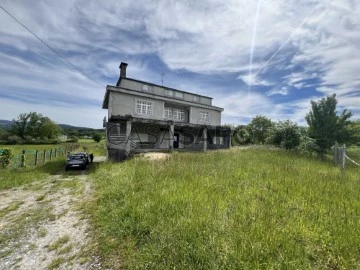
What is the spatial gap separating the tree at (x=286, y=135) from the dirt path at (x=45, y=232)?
20514 millimetres

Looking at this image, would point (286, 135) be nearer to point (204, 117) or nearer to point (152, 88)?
point (204, 117)

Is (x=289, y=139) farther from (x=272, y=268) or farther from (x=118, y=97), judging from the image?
(x=272, y=268)

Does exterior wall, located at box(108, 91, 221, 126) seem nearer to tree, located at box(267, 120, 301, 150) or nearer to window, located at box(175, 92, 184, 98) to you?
window, located at box(175, 92, 184, 98)

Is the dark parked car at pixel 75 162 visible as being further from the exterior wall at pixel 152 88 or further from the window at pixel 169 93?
the window at pixel 169 93

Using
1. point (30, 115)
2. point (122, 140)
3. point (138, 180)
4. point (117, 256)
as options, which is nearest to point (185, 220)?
point (117, 256)

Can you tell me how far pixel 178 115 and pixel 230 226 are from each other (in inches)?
957

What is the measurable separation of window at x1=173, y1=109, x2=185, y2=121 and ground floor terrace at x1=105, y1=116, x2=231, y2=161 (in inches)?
61.7

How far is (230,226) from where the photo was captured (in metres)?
3.50

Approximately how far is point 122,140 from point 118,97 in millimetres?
4851

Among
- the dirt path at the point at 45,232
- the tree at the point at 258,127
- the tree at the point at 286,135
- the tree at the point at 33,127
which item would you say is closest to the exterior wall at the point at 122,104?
the dirt path at the point at 45,232

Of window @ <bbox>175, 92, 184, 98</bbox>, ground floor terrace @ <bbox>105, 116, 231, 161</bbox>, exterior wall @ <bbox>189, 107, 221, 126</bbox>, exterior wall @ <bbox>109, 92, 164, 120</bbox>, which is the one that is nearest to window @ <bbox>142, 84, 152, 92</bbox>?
exterior wall @ <bbox>109, 92, 164, 120</bbox>

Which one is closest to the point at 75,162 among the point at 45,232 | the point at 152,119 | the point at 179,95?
the point at 152,119

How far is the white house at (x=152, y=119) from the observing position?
19.8 m

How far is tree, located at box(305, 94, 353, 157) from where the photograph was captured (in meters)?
22.4
